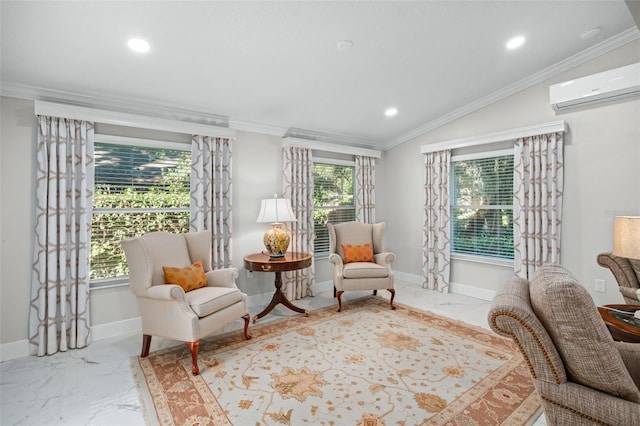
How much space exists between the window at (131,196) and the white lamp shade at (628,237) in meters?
3.81

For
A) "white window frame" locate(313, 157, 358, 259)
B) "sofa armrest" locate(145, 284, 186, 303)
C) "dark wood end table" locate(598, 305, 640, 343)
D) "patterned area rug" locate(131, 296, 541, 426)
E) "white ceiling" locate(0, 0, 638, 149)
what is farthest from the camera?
"white window frame" locate(313, 157, 358, 259)

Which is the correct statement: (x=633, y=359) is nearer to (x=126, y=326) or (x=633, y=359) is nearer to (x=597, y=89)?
(x=597, y=89)

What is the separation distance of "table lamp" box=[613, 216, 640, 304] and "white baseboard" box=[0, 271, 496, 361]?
264cm

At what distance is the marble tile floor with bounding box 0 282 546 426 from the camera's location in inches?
77.9

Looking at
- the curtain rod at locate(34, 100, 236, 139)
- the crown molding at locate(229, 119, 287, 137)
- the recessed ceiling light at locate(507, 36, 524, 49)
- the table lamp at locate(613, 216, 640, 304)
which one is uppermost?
the recessed ceiling light at locate(507, 36, 524, 49)

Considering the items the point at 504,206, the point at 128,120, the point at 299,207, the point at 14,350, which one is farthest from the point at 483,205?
the point at 14,350

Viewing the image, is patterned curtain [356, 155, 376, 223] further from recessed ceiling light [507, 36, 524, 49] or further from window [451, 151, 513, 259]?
recessed ceiling light [507, 36, 524, 49]

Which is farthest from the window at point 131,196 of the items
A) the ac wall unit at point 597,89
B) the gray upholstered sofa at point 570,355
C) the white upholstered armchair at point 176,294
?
the ac wall unit at point 597,89

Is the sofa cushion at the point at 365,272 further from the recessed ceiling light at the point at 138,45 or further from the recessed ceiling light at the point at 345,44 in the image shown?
the recessed ceiling light at the point at 138,45

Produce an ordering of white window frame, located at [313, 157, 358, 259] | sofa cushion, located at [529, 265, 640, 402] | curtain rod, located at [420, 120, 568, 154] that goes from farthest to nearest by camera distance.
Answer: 1. white window frame, located at [313, 157, 358, 259]
2. curtain rod, located at [420, 120, 568, 154]
3. sofa cushion, located at [529, 265, 640, 402]

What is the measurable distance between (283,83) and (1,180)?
2.66 meters

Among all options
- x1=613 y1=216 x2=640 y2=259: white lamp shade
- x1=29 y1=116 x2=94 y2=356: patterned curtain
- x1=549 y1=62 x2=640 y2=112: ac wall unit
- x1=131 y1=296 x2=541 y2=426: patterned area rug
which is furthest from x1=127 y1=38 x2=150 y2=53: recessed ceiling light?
x1=549 y1=62 x2=640 y2=112: ac wall unit

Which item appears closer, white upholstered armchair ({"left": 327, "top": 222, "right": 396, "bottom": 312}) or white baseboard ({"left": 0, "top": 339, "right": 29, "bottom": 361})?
white baseboard ({"left": 0, "top": 339, "right": 29, "bottom": 361})

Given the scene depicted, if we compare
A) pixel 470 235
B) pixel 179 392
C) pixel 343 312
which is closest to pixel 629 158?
pixel 470 235
